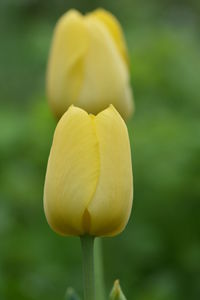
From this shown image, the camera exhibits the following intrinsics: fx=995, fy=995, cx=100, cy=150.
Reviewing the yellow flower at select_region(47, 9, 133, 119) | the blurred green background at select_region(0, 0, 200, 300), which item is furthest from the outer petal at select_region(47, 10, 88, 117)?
the blurred green background at select_region(0, 0, 200, 300)

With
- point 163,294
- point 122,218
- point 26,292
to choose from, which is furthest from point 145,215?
point 122,218

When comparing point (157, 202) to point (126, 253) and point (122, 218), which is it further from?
point (122, 218)

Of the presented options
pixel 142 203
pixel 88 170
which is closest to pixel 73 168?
pixel 88 170

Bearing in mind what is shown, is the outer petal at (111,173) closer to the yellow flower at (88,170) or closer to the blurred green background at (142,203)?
the yellow flower at (88,170)

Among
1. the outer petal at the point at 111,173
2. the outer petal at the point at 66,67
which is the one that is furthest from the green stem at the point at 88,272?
the outer petal at the point at 66,67

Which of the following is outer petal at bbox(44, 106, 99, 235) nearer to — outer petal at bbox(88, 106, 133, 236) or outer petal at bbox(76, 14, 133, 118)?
outer petal at bbox(88, 106, 133, 236)

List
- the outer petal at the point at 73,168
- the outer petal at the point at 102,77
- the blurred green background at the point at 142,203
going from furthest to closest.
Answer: the blurred green background at the point at 142,203 < the outer petal at the point at 102,77 < the outer petal at the point at 73,168
